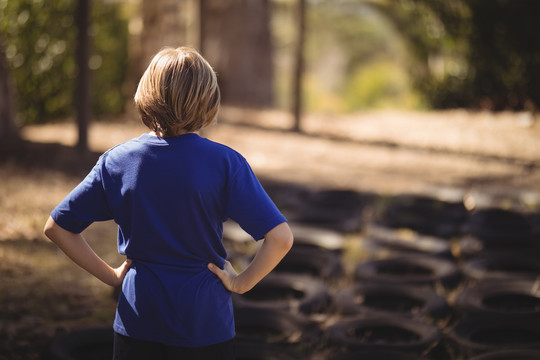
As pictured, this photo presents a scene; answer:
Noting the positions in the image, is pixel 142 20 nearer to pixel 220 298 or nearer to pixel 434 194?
pixel 434 194

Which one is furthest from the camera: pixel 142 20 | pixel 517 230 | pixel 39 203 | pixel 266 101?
pixel 266 101

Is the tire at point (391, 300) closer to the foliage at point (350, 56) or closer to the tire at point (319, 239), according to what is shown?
the tire at point (319, 239)

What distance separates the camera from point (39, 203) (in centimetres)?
712

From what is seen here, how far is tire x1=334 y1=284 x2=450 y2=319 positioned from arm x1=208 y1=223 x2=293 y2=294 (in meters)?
2.47

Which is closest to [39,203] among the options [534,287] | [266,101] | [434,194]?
[434,194]

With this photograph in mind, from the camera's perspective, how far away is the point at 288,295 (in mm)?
4988

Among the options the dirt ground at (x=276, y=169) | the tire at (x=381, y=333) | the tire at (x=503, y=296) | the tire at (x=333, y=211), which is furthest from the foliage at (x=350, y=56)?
the tire at (x=381, y=333)

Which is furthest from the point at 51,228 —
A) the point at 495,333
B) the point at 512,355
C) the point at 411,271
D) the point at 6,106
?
the point at 6,106

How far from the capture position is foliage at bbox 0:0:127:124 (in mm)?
11258

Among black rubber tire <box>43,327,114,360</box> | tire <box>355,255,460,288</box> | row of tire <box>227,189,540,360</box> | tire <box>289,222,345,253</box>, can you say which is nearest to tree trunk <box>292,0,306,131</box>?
row of tire <box>227,189,540,360</box>

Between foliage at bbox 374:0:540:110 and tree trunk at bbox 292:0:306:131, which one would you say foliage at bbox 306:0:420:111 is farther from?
tree trunk at bbox 292:0:306:131

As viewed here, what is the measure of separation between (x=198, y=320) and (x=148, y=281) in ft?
0.69

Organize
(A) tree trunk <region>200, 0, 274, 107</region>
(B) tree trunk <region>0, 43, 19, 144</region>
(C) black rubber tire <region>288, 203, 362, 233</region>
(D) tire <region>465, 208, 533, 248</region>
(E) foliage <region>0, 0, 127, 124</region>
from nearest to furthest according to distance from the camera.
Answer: (D) tire <region>465, 208, 533, 248</region>
(C) black rubber tire <region>288, 203, 362, 233</region>
(B) tree trunk <region>0, 43, 19, 144</region>
(E) foliage <region>0, 0, 127, 124</region>
(A) tree trunk <region>200, 0, 274, 107</region>

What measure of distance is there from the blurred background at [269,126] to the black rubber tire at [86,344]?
0.13m
